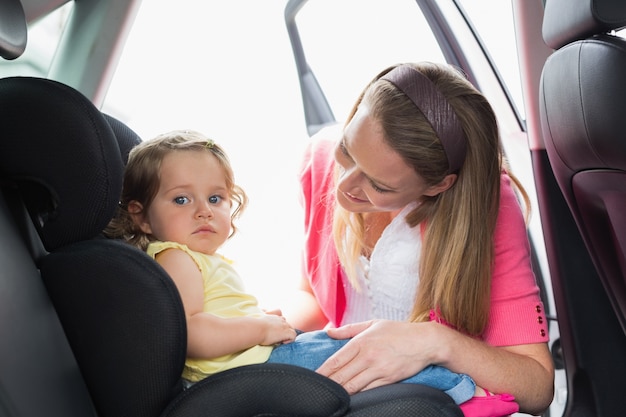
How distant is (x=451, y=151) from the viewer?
149 cm

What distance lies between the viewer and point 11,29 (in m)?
1.15

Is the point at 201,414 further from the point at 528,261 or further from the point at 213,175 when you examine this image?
the point at 528,261

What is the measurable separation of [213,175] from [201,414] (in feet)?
1.67

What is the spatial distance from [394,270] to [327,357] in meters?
0.36

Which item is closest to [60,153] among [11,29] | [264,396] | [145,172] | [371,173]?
[11,29]

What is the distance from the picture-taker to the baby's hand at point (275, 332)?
1.39 metres

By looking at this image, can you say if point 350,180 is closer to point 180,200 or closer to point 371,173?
point 371,173

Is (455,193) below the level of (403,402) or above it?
above

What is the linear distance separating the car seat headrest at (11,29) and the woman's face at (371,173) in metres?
0.65

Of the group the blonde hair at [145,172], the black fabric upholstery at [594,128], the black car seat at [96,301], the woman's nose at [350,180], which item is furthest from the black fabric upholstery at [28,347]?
the black fabric upholstery at [594,128]

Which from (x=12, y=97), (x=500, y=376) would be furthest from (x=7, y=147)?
(x=500, y=376)

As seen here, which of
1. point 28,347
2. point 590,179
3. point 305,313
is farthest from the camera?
point 305,313

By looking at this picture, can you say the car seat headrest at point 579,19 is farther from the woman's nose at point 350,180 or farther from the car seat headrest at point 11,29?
the car seat headrest at point 11,29

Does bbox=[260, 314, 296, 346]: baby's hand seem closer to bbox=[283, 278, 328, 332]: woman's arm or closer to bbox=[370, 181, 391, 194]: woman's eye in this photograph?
bbox=[370, 181, 391, 194]: woman's eye
